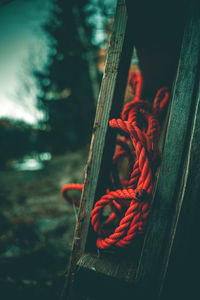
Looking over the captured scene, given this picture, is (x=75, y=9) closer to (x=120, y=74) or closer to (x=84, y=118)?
(x=84, y=118)

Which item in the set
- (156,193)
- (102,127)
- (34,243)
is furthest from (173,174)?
(34,243)

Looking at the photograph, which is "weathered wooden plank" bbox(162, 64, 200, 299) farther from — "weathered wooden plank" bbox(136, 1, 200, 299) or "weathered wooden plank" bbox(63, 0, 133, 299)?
"weathered wooden plank" bbox(63, 0, 133, 299)

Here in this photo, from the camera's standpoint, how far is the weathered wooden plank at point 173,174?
533 millimetres

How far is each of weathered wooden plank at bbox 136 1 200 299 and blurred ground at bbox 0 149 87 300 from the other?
123 centimetres

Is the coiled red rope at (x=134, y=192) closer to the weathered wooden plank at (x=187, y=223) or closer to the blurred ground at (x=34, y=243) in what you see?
the weathered wooden plank at (x=187, y=223)

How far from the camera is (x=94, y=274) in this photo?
59 cm

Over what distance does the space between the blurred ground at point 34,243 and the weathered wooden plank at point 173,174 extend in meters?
1.23

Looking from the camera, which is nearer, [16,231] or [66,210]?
[16,231]

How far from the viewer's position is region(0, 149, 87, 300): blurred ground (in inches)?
54.5

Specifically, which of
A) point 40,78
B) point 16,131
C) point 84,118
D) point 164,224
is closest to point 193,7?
point 164,224

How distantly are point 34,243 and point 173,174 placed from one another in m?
2.15

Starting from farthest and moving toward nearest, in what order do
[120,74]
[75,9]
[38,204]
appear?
[75,9], [38,204], [120,74]

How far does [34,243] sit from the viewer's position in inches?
80.3

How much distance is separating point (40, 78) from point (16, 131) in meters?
4.17
